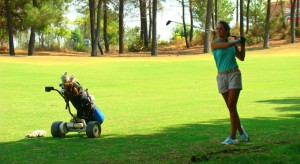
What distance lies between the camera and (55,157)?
8.47 m

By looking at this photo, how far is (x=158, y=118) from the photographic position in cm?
1384

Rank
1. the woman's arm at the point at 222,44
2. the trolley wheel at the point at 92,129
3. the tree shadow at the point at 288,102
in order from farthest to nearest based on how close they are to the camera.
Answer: the tree shadow at the point at 288,102 < the trolley wheel at the point at 92,129 < the woman's arm at the point at 222,44

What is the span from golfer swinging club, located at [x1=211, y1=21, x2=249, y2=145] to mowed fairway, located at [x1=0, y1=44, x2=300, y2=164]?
62cm

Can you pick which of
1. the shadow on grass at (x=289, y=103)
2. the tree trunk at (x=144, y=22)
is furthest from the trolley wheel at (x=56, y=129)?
the tree trunk at (x=144, y=22)

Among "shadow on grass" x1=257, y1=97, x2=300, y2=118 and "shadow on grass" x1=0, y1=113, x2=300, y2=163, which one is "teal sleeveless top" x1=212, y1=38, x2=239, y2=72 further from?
"shadow on grass" x1=257, y1=97, x2=300, y2=118

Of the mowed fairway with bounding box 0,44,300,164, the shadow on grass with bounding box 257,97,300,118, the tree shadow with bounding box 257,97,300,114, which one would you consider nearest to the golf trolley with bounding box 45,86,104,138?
the mowed fairway with bounding box 0,44,300,164

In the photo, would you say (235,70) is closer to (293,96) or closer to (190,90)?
(293,96)

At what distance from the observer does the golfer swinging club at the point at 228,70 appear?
8711 mm

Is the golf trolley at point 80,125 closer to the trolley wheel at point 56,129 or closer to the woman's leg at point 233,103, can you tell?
the trolley wheel at point 56,129

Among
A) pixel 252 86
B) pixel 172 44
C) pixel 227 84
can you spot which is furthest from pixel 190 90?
pixel 172 44

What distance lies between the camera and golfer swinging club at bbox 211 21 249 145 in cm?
871

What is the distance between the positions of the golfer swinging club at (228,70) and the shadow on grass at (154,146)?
0.59 m

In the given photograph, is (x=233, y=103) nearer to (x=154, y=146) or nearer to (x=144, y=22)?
(x=154, y=146)

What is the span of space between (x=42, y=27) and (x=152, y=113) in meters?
45.1
